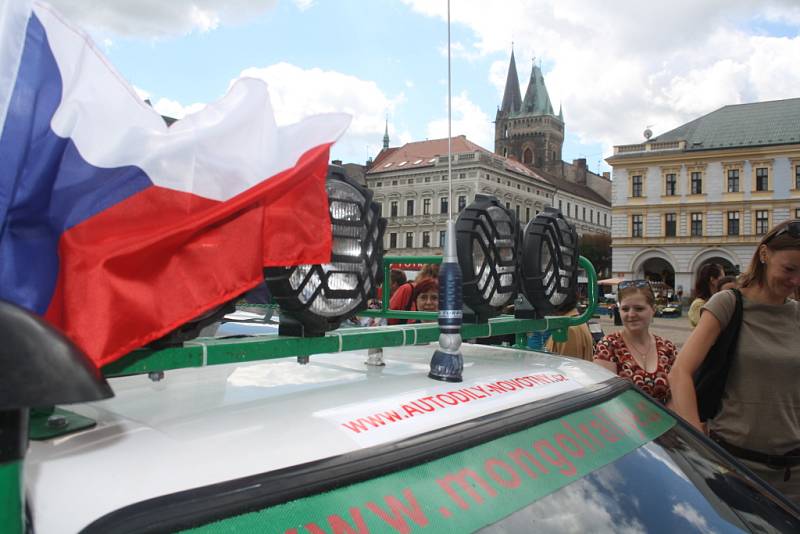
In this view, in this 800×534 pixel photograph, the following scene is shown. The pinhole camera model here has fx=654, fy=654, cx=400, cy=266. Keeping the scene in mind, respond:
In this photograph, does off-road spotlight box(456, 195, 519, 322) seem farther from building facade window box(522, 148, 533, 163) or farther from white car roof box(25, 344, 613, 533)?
building facade window box(522, 148, 533, 163)

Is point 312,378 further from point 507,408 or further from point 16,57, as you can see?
point 16,57

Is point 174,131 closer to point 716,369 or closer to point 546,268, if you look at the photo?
point 546,268

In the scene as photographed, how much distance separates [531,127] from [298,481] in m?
102

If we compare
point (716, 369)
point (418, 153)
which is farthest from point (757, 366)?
point (418, 153)

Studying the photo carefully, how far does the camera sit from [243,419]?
126cm

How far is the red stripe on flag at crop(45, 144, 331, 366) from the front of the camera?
121 cm

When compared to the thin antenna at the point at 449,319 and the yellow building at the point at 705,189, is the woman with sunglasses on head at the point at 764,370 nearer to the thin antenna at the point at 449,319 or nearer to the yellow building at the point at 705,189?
the thin antenna at the point at 449,319

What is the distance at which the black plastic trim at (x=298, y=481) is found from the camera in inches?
35.3

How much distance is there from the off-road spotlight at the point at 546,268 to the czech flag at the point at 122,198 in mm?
1072

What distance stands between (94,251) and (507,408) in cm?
97

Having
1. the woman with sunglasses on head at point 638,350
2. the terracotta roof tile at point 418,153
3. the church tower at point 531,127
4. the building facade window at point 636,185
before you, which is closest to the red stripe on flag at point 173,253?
the woman with sunglasses on head at point 638,350

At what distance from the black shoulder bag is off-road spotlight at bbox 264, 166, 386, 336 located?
5.11ft

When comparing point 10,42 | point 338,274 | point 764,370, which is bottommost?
point 764,370

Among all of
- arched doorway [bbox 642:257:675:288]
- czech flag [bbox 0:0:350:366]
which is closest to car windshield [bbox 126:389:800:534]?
czech flag [bbox 0:0:350:366]
